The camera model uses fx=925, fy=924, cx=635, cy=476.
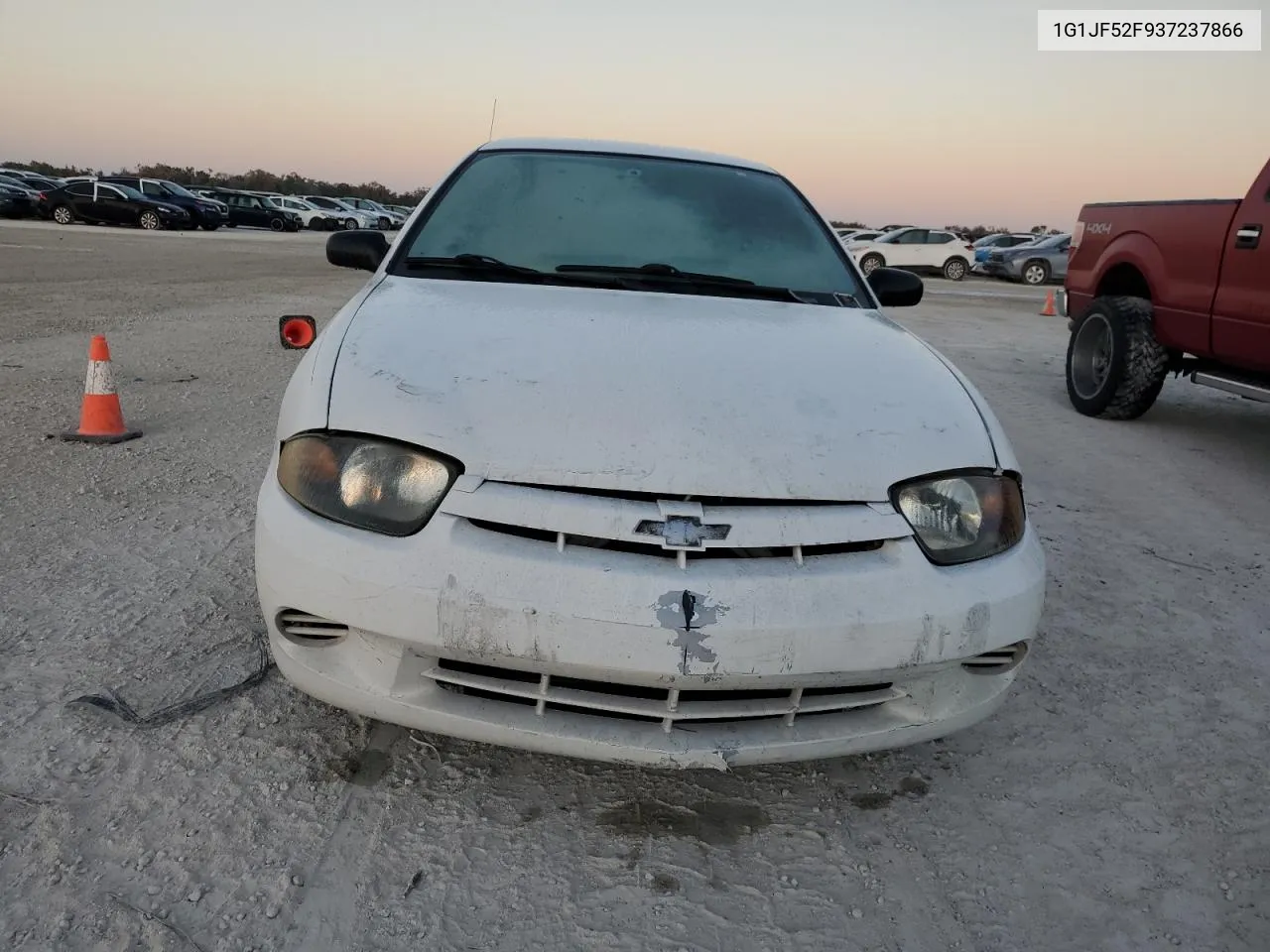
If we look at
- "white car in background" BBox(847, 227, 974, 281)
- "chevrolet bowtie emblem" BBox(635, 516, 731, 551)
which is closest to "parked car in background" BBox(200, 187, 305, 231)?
"white car in background" BBox(847, 227, 974, 281)

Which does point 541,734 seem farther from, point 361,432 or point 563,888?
point 361,432

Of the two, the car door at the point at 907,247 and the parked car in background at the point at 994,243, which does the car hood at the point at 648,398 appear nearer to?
the car door at the point at 907,247

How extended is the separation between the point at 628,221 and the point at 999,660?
179cm

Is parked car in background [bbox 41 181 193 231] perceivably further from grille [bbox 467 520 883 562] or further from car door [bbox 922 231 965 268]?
grille [bbox 467 520 883 562]

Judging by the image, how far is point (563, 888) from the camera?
1.80 meters

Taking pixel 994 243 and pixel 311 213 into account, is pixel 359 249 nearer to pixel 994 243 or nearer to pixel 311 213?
pixel 994 243

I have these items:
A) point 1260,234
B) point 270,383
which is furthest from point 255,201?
point 1260,234

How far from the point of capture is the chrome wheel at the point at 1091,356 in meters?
6.43

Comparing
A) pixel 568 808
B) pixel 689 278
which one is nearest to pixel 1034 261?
pixel 689 278

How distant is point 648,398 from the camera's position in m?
1.98

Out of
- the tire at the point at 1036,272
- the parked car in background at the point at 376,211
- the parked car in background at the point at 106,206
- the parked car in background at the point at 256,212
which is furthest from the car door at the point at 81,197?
the tire at the point at 1036,272

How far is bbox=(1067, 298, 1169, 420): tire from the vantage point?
6.11m

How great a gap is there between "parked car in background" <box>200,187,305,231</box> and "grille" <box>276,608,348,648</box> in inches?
1463

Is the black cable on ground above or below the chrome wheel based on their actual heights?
below
